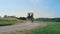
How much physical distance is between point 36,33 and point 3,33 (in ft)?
8.82

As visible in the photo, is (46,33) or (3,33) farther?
(46,33)

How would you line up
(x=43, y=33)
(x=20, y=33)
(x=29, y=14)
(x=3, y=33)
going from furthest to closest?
(x=29, y=14), (x=43, y=33), (x=20, y=33), (x=3, y=33)

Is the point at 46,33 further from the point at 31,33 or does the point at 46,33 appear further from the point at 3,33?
the point at 3,33

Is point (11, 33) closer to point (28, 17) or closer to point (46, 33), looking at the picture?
point (46, 33)

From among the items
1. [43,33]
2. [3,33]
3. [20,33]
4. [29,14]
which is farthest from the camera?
[29,14]

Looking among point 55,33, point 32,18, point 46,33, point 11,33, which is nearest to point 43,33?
point 46,33

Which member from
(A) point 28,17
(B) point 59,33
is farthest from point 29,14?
(B) point 59,33

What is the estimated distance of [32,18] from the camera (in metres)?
26.2

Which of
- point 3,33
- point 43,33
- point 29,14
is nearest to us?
point 3,33

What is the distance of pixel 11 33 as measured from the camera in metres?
10.9

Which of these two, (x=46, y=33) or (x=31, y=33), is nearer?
(x=31, y=33)

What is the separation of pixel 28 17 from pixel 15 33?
15358 millimetres

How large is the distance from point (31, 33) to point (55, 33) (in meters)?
2.25

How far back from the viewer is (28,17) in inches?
1045
